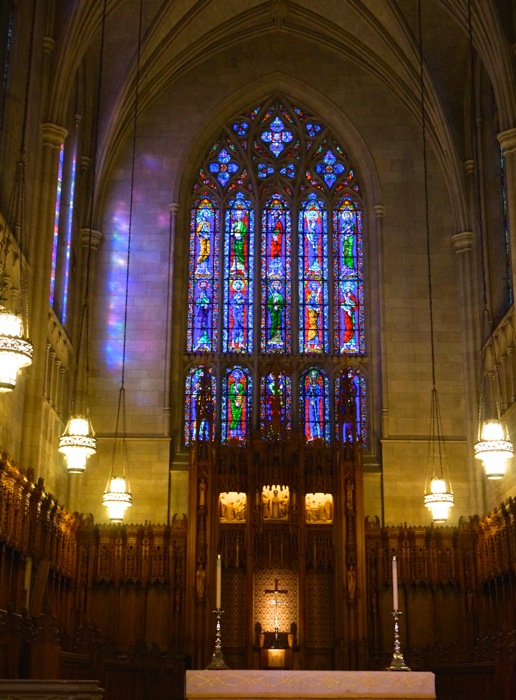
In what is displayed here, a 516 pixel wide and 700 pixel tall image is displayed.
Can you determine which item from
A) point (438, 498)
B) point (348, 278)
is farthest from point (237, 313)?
point (438, 498)

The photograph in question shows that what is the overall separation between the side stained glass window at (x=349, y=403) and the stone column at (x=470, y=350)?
2.76m

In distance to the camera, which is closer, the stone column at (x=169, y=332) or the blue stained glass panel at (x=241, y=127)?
the stone column at (x=169, y=332)

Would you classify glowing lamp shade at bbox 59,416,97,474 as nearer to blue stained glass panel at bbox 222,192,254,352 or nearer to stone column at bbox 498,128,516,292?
blue stained glass panel at bbox 222,192,254,352

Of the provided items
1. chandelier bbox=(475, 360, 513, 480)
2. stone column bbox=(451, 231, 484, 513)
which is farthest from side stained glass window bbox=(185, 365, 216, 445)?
chandelier bbox=(475, 360, 513, 480)

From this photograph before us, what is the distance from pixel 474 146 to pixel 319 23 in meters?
5.71

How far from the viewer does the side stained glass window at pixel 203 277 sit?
100ft

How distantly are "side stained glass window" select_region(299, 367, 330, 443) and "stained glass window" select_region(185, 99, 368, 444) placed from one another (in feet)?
0.09

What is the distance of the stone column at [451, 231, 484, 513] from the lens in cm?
2805

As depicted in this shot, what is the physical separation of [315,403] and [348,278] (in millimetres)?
3739

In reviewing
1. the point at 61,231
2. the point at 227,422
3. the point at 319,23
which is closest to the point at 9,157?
the point at 61,231

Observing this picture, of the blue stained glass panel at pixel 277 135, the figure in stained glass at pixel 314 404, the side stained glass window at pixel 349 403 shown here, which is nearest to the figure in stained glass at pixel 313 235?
the blue stained glass panel at pixel 277 135

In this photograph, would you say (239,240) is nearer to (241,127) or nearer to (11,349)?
(241,127)

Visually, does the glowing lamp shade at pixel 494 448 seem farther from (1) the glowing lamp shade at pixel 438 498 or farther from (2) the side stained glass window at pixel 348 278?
(2) the side stained glass window at pixel 348 278

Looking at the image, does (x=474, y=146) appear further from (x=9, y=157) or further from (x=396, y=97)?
(x=9, y=157)
